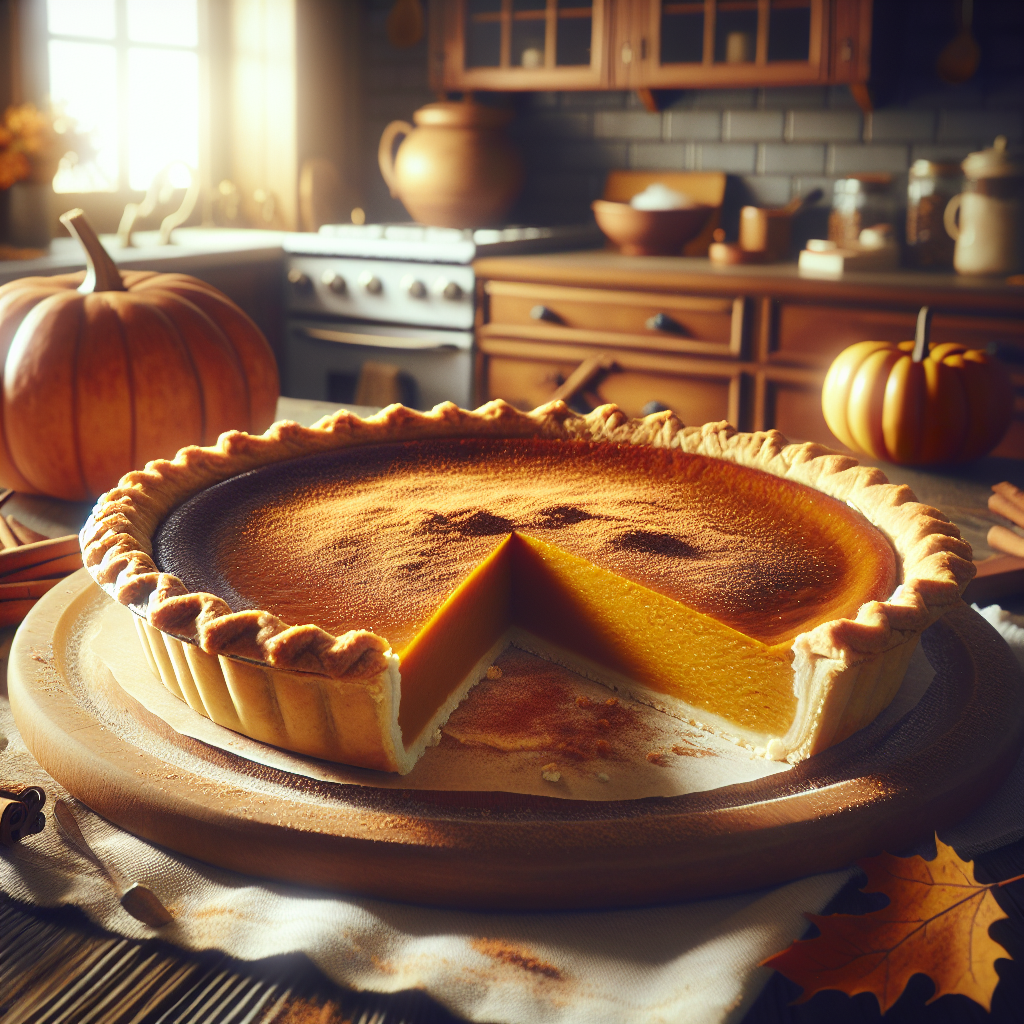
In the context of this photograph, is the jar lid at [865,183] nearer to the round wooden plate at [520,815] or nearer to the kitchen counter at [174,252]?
the kitchen counter at [174,252]

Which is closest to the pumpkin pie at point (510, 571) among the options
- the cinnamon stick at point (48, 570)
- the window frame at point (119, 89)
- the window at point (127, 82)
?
the cinnamon stick at point (48, 570)

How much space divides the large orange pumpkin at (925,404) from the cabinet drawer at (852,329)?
169cm

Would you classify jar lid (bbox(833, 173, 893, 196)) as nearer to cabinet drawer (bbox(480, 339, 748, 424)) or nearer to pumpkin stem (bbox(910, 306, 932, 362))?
cabinet drawer (bbox(480, 339, 748, 424))

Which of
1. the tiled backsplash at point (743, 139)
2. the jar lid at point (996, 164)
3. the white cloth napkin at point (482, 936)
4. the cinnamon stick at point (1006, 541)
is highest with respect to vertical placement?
the tiled backsplash at point (743, 139)

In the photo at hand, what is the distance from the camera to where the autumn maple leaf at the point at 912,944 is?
705 millimetres

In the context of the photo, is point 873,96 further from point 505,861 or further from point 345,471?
point 505,861

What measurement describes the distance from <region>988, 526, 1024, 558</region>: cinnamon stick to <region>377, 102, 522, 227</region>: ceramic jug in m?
3.63

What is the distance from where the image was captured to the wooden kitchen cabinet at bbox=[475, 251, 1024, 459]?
3.66m

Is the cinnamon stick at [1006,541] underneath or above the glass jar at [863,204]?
underneath

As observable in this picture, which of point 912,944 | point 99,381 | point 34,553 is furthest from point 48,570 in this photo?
point 912,944

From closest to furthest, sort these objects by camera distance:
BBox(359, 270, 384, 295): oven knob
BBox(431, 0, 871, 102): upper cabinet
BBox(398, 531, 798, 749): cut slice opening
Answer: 1. BBox(398, 531, 798, 749): cut slice opening
2. BBox(431, 0, 871, 102): upper cabinet
3. BBox(359, 270, 384, 295): oven knob

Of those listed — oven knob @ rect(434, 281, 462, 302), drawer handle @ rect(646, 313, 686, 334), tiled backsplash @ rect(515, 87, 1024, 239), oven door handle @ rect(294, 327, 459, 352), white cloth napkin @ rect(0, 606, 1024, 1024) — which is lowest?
white cloth napkin @ rect(0, 606, 1024, 1024)

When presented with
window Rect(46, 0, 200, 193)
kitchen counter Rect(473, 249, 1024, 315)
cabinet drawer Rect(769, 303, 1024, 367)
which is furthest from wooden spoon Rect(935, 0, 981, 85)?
window Rect(46, 0, 200, 193)

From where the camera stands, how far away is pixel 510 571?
1.50 metres
